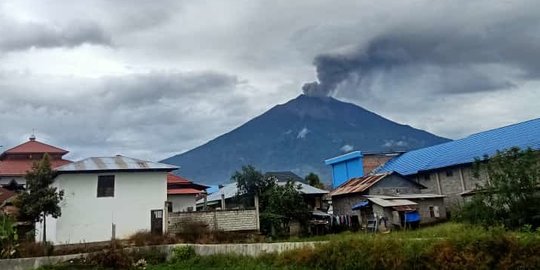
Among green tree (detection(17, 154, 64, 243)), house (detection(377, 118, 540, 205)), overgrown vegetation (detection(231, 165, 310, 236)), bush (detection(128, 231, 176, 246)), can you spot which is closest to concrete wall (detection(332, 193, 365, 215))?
overgrown vegetation (detection(231, 165, 310, 236))

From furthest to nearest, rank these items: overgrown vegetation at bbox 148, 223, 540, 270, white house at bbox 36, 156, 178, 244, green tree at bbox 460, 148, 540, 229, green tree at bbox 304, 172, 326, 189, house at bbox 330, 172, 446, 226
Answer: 1. green tree at bbox 304, 172, 326, 189
2. house at bbox 330, 172, 446, 226
3. white house at bbox 36, 156, 178, 244
4. green tree at bbox 460, 148, 540, 229
5. overgrown vegetation at bbox 148, 223, 540, 270

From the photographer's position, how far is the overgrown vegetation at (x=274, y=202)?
98.4ft

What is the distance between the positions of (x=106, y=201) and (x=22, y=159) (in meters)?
17.5

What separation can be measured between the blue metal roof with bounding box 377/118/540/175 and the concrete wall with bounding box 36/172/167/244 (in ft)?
67.6

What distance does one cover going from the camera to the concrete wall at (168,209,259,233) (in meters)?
28.1

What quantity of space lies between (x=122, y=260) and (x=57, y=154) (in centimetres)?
2915

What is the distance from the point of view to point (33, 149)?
4475 centimetres

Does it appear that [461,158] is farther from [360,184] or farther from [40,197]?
[40,197]

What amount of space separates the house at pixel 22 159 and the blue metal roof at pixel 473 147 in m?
29.3

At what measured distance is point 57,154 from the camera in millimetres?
45438

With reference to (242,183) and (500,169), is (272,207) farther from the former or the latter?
(500,169)

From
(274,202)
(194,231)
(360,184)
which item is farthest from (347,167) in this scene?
(194,231)

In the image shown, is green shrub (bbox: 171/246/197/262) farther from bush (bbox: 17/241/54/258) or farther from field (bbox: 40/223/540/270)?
bush (bbox: 17/241/54/258)

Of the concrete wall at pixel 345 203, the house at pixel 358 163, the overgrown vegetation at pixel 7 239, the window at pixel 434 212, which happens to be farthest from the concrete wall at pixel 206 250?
the house at pixel 358 163
